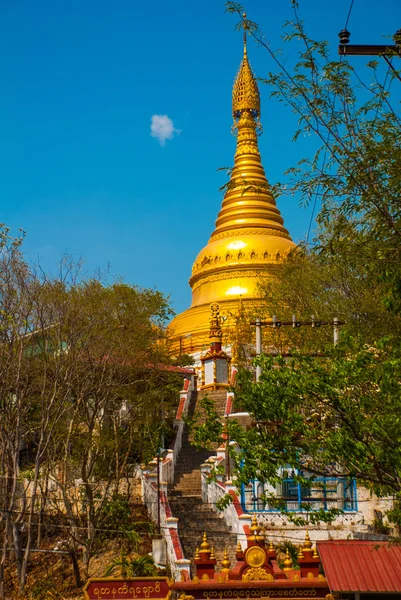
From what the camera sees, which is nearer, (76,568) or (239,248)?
(76,568)

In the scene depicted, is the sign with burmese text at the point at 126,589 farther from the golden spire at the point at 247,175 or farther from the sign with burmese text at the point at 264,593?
the golden spire at the point at 247,175

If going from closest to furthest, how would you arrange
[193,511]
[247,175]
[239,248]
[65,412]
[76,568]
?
[76,568]
[193,511]
[65,412]
[239,248]
[247,175]

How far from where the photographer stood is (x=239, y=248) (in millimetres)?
44781

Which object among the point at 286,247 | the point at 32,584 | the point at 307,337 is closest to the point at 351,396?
the point at 32,584

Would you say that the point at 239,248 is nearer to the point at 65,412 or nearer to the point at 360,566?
the point at 65,412

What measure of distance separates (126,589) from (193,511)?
6.51m

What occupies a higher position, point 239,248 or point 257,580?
point 239,248

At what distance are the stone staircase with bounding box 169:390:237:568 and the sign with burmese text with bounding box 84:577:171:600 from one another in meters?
4.08

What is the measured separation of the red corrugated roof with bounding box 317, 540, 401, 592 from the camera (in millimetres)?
13648

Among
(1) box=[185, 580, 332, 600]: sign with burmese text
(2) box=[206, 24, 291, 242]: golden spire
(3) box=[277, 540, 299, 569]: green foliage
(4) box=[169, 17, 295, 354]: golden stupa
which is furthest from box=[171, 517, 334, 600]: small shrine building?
(2) box=[206, 24, 291, 242]: golden spire

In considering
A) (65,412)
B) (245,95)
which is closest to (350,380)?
(65,412)

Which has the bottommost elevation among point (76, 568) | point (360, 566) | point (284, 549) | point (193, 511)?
point (76, 568)

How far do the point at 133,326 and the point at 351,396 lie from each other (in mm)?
16339

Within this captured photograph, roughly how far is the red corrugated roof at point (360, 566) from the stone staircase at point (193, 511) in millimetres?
4465
